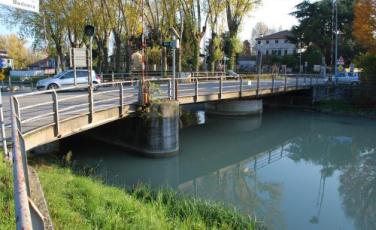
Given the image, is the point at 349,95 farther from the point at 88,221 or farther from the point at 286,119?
the point at 88,221

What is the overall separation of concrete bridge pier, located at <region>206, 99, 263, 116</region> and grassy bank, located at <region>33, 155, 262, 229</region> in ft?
61.6

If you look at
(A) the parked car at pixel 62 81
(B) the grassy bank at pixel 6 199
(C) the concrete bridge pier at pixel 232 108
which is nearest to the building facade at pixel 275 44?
(C) the concrete bridge pier at pixel 232 108

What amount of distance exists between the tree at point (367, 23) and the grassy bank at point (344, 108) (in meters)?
6.00

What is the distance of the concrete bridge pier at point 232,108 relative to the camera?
27703 millimetres

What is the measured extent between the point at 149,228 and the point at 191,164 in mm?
9011

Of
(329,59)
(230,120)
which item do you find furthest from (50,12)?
(329,59)

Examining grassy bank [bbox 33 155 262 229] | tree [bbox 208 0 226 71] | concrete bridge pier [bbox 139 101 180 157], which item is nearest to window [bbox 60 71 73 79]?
concrete bridge pier [bbox 139 101 180 157]

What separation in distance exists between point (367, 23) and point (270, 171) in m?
25.4

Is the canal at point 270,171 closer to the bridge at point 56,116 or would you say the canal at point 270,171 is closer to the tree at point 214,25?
the bridge at point 56,116

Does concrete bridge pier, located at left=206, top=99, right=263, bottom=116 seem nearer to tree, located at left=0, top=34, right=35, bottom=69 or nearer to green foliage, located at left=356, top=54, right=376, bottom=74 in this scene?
green foliage, located at left=356, top=54, right=376, bottom=74

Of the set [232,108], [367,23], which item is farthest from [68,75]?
[367,23]

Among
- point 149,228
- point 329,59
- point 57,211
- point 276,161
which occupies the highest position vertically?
point 329,59

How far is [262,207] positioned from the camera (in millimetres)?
10180

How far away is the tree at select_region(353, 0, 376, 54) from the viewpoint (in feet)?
110
